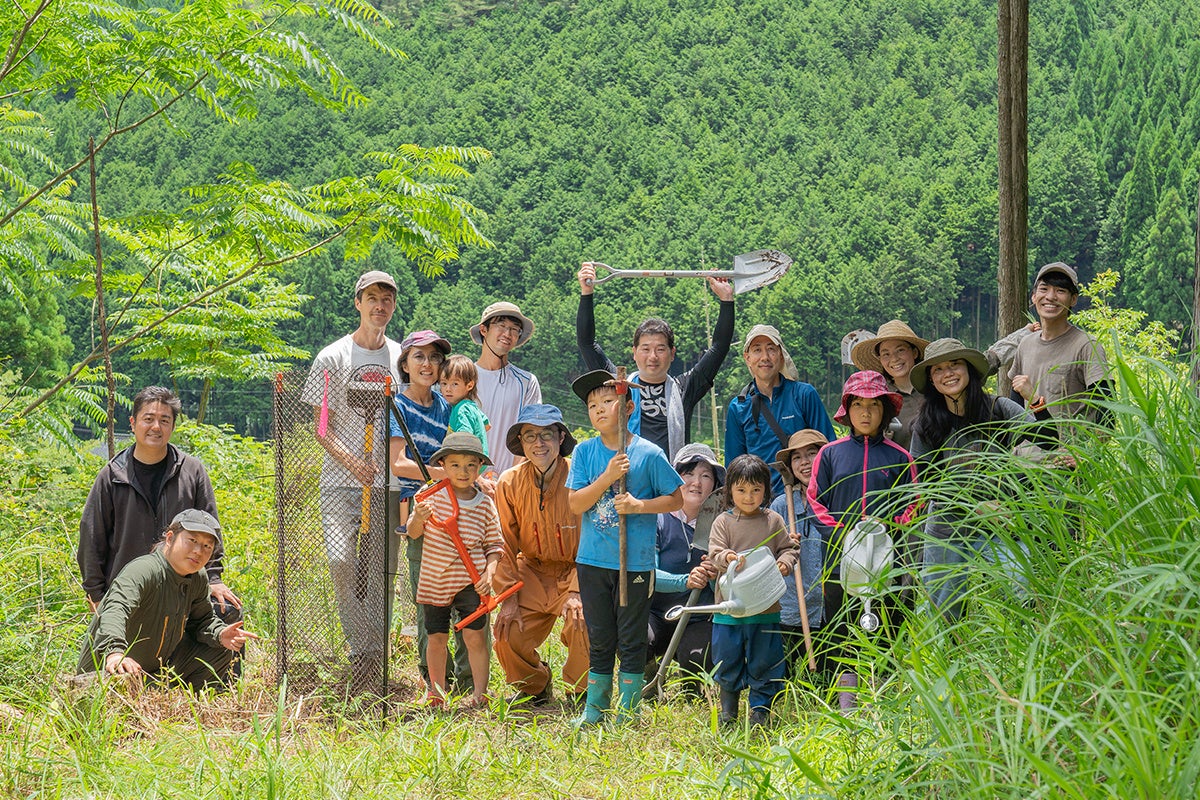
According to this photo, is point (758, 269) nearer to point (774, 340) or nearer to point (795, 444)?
point (774, 340)

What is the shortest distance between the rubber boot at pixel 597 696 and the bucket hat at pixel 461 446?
1.14 metres

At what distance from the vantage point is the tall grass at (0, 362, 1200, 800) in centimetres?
251

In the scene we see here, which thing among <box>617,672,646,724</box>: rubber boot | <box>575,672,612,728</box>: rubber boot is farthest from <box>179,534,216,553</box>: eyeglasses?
<box>617,672,646,724</box>: rubber boot

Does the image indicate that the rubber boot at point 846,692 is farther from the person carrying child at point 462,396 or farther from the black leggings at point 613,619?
the person carrying child at point 462,396

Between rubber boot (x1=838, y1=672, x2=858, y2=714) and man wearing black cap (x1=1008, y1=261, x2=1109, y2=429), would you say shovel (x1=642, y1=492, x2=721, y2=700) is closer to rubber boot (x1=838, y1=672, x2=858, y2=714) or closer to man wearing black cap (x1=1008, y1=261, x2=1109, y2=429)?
rubber boot (x1=838, y1=672, x2=858, y2=714)

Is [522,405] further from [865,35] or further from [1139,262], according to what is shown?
[865,35]

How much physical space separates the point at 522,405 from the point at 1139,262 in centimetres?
6289

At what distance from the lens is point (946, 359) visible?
4.95m

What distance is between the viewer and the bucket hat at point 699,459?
5859 millimetres

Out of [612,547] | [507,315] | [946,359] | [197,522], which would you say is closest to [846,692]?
[612,547]

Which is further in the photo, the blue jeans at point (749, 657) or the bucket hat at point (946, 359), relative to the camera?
the blue jeans at point (749, 657)

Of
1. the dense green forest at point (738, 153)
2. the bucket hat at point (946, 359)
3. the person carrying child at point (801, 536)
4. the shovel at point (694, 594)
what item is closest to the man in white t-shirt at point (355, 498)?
the shovel at point (694, 594)

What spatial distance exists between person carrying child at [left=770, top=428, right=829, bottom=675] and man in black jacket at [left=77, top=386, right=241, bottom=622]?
2.69 meters

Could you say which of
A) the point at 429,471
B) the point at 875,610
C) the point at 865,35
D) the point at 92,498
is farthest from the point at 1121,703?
the point at 865,35
